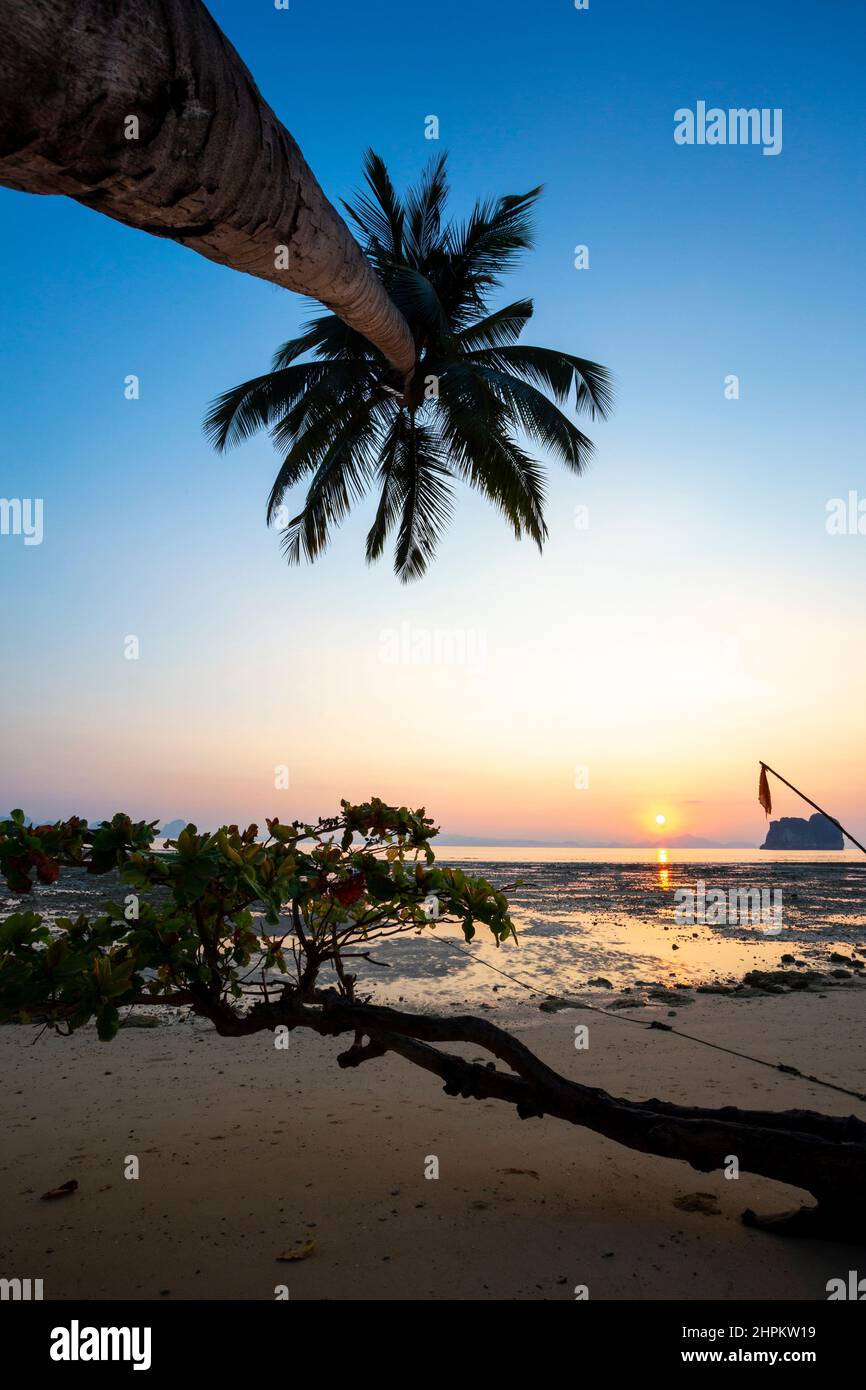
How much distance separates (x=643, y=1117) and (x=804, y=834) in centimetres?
14728

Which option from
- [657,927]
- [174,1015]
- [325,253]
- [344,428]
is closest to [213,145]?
[325,253]

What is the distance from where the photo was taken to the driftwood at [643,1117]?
2.86 meters

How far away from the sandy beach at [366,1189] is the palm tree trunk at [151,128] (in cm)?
350

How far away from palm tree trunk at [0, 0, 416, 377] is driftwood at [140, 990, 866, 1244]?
2666 mm

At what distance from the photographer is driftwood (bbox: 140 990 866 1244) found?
2.86 m

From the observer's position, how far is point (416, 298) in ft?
28.1

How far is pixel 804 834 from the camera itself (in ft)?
435

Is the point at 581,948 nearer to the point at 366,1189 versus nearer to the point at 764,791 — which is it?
the point at 764,791

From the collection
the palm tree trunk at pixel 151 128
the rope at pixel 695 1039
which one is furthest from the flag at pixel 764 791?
the palm tree trunk at pixel 151 128

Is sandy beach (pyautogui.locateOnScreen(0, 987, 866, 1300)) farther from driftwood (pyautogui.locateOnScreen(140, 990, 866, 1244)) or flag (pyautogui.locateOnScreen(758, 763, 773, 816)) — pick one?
flag (pyautogui.locateOnScreen(758, 763, 773, 816))

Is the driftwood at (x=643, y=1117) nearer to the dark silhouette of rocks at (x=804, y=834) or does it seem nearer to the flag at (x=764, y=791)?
the flag at (x=764, y=791)

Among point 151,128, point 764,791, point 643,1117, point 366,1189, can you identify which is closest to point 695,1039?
point 764,791

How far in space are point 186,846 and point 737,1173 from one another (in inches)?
123
